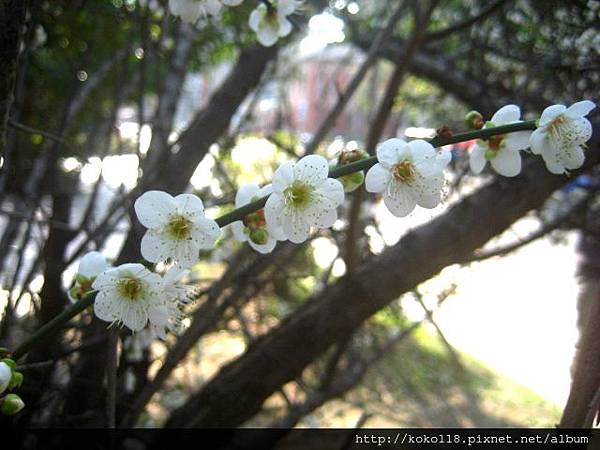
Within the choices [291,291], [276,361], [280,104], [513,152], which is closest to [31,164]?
[280,104]

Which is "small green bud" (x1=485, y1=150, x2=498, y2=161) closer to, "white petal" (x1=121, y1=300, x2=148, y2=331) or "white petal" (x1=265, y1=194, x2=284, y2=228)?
"white petal" (x1=265, y1=194, x2=284, y2=228)

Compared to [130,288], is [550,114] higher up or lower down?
higher up

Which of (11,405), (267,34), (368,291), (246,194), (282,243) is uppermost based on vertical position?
(267,34)

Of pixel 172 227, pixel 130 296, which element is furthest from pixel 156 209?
pixel 130 296

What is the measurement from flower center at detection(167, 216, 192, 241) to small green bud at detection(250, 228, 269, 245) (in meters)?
0.10

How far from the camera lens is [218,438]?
1.76 meters

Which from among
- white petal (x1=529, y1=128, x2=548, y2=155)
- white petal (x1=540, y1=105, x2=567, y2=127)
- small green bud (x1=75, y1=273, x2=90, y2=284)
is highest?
white petal (x1=540, y1=105, x2=567, y2=127)

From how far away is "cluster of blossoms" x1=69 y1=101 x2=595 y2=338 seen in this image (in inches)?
33.1

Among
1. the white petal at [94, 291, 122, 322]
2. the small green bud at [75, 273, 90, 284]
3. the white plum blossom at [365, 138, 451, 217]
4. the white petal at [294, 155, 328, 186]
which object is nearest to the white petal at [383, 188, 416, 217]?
the white plum blossom at [365, 138, 451, 217]

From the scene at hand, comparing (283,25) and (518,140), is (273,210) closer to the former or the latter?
(518,140)

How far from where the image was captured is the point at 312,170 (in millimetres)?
843

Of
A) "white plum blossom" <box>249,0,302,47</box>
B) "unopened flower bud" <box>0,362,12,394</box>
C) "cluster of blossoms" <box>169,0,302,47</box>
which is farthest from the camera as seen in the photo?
"white plum blossom" <box>249,0,302,47</box>

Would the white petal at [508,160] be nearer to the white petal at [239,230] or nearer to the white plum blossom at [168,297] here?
the white petal at [239,230]

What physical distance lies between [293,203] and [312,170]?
0.19ft
